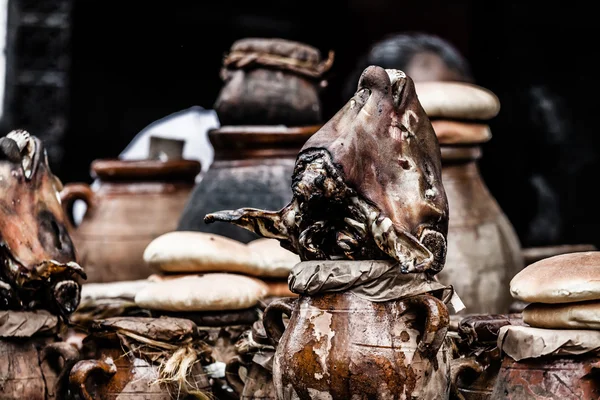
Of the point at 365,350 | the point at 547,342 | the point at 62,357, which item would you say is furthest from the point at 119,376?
the point at 547,342

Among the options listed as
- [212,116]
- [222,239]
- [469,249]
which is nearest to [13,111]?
[212,116]

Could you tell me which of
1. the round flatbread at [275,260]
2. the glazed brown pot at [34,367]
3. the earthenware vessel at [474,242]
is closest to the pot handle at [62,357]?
the glazed brown pot at [34,367]

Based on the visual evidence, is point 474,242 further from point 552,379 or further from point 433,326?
point 433,326

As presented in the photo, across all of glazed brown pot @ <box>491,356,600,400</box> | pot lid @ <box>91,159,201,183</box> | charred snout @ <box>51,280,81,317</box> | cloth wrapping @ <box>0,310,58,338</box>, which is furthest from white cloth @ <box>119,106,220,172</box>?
glazed brown pot @ <box>491,356,600,400</box>

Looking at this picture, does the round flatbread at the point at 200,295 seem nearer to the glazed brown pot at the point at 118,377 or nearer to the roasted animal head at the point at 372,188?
the glazed brown pot at the point at 118,377

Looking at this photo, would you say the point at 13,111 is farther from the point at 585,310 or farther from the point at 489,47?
the point at 585,310

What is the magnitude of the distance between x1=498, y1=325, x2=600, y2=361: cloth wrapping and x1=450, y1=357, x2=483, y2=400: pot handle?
0.87 feet

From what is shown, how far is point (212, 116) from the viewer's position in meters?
8.09

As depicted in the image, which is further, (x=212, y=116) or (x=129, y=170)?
(x=212, y=116)

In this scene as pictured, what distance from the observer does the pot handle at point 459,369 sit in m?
4.04

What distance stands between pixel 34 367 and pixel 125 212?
2312 millimetres

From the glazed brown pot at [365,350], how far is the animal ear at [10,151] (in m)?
1.53

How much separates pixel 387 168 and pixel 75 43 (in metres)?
5.83

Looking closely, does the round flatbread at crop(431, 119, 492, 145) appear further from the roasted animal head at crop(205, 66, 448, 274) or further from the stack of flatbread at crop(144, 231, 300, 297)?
the roasted animal head at crop(205, 66, 448, 274)
